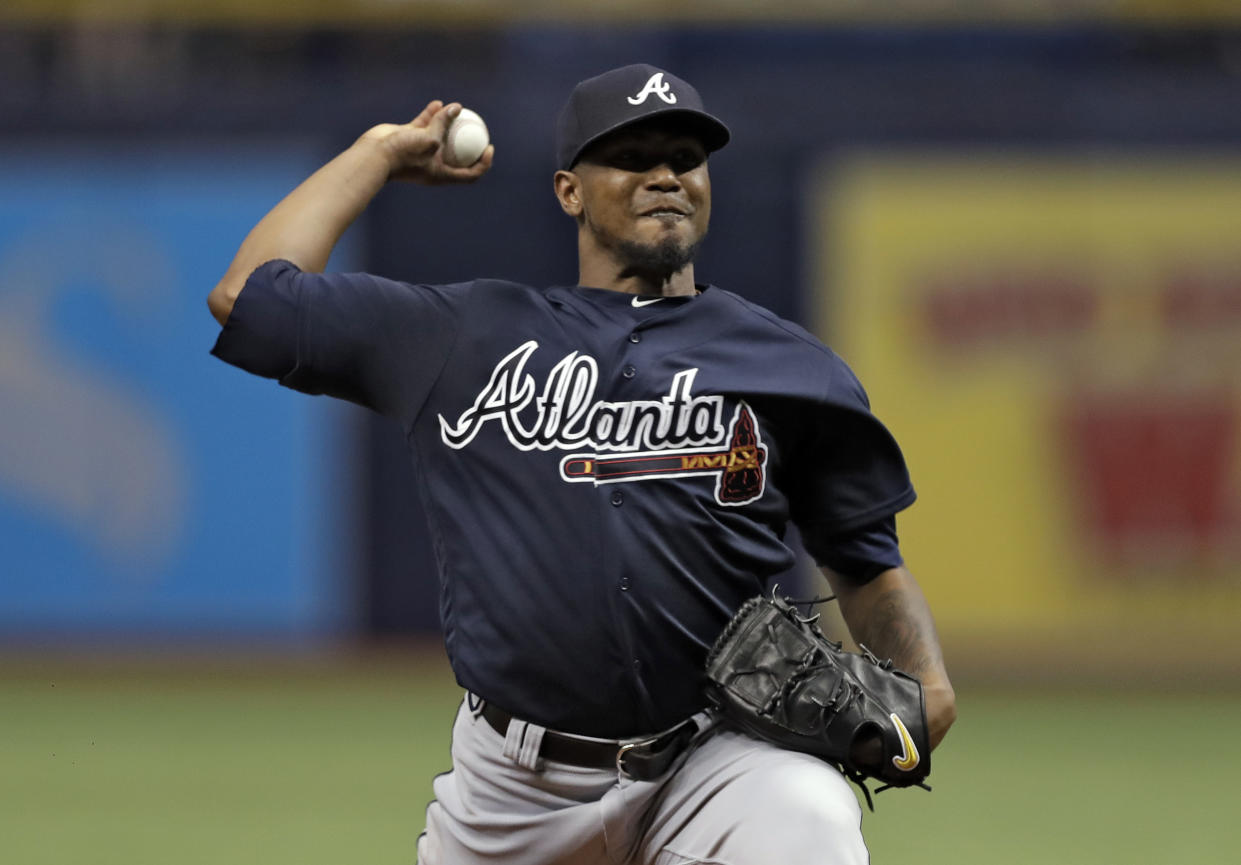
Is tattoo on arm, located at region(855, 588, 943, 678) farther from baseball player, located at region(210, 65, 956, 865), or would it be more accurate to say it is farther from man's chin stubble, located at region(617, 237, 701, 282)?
man's chin stubble, located at region(617, 237, 701, 282)

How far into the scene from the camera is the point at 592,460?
3.20 meters

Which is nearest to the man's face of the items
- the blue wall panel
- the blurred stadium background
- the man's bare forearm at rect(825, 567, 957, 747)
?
the man's bare forearm at rect(825, 567, 957, 747)

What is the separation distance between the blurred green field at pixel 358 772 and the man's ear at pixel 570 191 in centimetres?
288

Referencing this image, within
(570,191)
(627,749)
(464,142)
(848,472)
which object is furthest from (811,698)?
(464,142)

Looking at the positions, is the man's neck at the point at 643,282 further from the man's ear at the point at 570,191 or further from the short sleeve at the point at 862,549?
the short sleeve at the point at 862,549

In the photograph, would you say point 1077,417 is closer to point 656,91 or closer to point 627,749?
point 656,91

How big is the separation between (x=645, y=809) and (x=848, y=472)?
28.3 inches

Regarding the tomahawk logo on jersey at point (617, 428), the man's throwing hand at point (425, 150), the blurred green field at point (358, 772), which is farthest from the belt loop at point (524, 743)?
the blurred green field at point (358, 772)

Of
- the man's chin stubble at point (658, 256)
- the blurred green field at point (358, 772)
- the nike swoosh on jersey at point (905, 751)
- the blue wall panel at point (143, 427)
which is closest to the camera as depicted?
the nike swoosh on jersey at point (905, 751)

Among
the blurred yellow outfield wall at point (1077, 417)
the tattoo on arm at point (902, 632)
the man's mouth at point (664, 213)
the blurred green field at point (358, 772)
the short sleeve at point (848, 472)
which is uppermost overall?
the man's mouth at point (664, 213)

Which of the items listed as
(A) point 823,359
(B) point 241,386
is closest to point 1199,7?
(B) point 241,386

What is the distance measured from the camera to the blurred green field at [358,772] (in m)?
6.10

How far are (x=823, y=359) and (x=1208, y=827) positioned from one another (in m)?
3.95

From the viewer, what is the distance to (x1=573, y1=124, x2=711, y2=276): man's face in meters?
3.37
